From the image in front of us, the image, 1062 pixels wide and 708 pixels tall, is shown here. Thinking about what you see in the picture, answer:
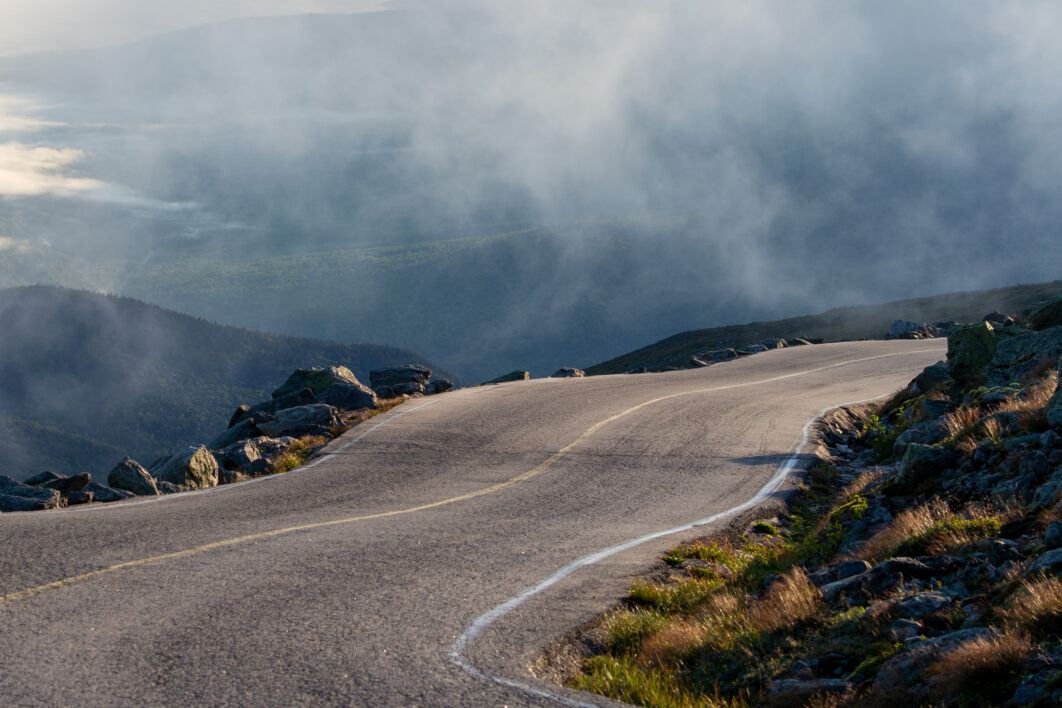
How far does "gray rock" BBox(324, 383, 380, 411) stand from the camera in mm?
20781

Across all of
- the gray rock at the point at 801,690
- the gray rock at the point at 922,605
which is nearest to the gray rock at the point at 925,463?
the gray rock at the point at 922,605

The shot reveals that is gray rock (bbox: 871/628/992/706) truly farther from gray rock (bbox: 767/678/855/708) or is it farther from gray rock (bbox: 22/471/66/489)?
gray rock (bbox: 22/471/66/489)

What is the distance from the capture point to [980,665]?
509 cm

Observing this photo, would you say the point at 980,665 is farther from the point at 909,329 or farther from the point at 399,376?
the point at 909,329

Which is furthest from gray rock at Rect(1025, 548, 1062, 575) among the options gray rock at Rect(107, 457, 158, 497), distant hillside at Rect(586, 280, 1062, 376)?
distant hillside at Rect(586, 280, 1062, 376)

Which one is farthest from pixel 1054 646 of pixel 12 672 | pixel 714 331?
pixel 714 331

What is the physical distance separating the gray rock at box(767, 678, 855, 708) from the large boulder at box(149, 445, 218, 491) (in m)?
10.1

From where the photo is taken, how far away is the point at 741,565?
9.77 meters

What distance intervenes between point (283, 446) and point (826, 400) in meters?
13.0

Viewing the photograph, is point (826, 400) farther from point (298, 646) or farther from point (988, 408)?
Result: point (298, 646)

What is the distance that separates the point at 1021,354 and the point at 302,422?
1381 cm

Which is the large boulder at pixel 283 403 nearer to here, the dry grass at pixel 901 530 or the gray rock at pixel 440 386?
the gray rock at pixel 440 386

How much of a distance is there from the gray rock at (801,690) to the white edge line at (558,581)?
Answer: 4.05ft

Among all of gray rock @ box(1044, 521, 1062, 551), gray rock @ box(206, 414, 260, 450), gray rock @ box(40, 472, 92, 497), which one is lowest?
gray rock @ box(1044, 521, 1062, 551)
